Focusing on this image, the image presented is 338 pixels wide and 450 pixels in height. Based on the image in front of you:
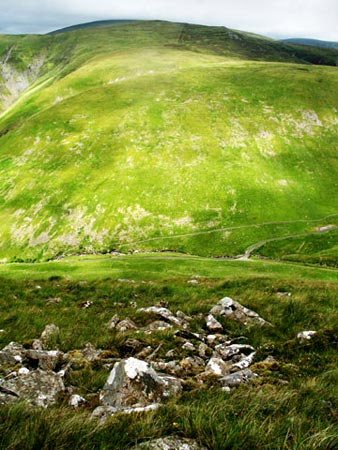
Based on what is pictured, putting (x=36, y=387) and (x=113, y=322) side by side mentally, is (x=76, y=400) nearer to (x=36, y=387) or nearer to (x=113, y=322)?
(x=36, y=387)

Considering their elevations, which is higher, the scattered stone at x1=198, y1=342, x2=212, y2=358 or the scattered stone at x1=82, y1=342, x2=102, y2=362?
the scattered stone at x1=82, y1=342, x2=102, y2=362

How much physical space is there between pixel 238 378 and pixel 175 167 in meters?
108

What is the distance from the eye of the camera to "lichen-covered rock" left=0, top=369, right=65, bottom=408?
21.5 ft

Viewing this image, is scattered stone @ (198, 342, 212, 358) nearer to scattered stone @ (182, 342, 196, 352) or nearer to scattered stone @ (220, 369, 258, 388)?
scattered stone @ (182, 342, 196, 352)

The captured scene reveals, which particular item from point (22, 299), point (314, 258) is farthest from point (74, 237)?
point (22, 299)

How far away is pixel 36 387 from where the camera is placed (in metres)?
7.05

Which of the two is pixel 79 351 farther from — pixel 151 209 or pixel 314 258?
pixel 151 209

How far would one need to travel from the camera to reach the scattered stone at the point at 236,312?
14.1 meters

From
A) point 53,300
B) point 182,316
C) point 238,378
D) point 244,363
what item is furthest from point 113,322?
point 53,300

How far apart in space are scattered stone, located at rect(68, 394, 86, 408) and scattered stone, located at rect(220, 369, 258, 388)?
345cm

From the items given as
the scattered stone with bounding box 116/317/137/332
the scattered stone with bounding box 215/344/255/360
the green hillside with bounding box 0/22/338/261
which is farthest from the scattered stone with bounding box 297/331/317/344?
the green hillside with bounding box 0/22/338/261

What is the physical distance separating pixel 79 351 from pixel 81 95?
172108 millimetres

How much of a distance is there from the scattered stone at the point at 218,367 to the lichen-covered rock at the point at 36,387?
412 centimetres

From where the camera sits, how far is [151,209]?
102875 mm
